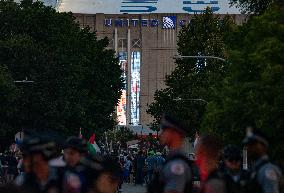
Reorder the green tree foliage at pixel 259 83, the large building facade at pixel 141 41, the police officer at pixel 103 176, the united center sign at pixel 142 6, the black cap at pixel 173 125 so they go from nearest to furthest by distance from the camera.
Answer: the police officer at pixel 103 176
the black cap at pixel 173 125
the green tree foliage at pixel 259 83
the large building facade at pixel 141 41
the united center sign at pixel 142 6

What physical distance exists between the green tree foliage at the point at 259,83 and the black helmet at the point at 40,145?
87.6ft

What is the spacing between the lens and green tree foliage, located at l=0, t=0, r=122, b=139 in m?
74.7

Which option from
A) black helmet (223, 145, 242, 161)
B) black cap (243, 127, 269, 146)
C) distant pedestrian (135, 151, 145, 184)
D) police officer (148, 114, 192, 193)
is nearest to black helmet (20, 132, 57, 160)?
police officer (148, 114, 192, 193)

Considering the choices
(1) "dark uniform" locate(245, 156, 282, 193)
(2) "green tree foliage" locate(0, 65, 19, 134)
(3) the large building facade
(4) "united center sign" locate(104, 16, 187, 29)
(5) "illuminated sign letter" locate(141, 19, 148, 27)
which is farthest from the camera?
(5) "illuminated sign letter" locate(141, 19, 148, 27)

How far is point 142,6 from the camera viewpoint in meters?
186

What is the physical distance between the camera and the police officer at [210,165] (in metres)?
11.0

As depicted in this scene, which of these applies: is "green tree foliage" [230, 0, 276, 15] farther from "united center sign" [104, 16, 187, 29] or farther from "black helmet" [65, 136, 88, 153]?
"united center sign" [104, 16, 187, 29]

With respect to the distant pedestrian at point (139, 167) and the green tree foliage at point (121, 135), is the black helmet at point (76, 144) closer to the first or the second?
the distant pedestrian at point (139, 167)

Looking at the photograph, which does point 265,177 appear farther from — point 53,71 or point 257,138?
point 53,71

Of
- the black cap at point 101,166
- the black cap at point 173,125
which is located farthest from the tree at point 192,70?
the black cap at point 101,166

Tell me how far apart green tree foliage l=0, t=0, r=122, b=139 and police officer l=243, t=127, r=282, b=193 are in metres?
61.4

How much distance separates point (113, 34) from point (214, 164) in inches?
6687

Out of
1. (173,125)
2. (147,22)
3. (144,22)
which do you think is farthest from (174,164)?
(144,22)

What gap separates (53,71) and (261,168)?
6479 centimetres
